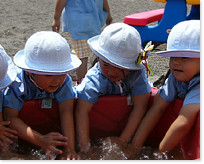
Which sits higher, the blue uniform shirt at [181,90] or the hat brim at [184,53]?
the hat brim at [184,53]

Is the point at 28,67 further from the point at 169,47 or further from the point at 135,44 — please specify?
the point at 169,47

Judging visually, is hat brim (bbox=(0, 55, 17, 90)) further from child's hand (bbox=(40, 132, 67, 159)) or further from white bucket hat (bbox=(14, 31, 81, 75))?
child's hand (bbox=(40, 132, 67, 159))

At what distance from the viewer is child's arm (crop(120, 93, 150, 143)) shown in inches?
55.0

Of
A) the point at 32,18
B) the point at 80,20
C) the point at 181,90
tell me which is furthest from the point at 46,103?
the point at 32,18

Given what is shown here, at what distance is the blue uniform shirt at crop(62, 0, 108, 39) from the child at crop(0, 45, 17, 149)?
0.84 metres

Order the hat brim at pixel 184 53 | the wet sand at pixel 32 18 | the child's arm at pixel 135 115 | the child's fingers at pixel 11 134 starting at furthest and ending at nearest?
the wet sand at pixel 32 18 < the child's arm at pixel 135 115 < the child's fingers at pixel 11 134 < the hat brim at pixel 184 53

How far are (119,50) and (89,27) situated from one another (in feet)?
2.81

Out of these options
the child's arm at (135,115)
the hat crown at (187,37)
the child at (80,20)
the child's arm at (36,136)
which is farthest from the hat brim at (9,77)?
the child at (80,20)

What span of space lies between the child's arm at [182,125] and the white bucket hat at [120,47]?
10.4 inches

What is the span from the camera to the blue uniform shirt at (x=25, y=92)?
1.31 metres

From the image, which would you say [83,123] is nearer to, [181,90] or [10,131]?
[10,131]

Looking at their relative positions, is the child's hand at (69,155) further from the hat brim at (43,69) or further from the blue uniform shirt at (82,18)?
the blue uniform shirt at (82,18)

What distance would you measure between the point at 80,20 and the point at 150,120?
0.95 m

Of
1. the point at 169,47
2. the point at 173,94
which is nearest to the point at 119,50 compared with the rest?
the point at 169,47
